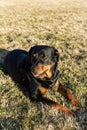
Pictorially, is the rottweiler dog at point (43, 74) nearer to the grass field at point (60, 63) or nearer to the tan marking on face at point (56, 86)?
the tan marking on face at point (56, 86)

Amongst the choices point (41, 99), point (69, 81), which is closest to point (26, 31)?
point (69, 81)

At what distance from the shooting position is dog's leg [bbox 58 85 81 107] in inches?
194

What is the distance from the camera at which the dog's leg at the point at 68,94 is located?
16.2 ft

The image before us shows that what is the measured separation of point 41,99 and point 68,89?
77 cm

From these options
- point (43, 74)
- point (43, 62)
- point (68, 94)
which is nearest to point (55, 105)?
point (68, 94)

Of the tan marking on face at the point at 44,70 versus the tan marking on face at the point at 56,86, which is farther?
the tan marking on face at the point at 56,86

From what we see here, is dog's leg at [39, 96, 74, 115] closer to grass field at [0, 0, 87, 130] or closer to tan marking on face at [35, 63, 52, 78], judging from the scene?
grass field at [0, 0, 87, 130]

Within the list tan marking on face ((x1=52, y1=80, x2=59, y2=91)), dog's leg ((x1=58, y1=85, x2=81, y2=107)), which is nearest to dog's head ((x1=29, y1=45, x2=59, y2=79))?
tan marking on face ((x1=52, y1=80, x2=59, y2=91))

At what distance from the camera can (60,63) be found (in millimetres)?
6480

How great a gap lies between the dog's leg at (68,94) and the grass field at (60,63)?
0.10m

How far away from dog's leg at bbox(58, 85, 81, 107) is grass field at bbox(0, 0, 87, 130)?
0.33ft

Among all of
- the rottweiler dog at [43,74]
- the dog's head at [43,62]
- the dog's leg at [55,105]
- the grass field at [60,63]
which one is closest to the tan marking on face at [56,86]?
the rottweiler dog at [43,74]

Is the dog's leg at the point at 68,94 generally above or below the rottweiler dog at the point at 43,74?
below

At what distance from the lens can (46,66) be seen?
15.9 feet
